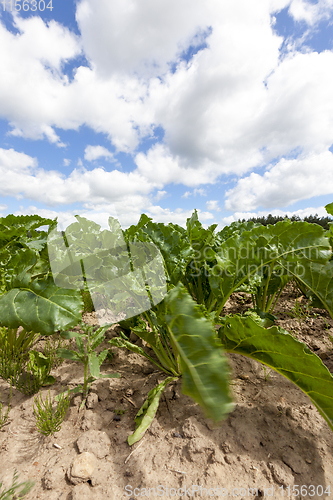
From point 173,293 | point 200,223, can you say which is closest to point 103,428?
point 173,293

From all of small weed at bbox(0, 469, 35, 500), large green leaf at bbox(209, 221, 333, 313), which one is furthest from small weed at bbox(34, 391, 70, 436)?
large green leaf at bbox(209, 221, 333, 313)

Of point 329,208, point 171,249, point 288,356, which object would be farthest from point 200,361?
point 329,208

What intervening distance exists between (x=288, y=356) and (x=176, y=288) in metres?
0.76

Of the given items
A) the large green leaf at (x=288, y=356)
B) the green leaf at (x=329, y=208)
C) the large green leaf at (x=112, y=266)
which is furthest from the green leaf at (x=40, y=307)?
the green leaf at (x=329, y=208)

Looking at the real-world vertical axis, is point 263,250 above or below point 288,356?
above

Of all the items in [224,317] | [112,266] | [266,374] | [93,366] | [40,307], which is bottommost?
[266,374]

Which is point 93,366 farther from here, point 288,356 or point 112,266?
point 288,356

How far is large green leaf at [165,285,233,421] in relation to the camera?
0.69 metres

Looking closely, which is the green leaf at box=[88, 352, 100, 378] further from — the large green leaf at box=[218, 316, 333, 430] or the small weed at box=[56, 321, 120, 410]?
the large green leaf at box=[218, 316, 333, 430]

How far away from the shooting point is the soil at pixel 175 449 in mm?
1172

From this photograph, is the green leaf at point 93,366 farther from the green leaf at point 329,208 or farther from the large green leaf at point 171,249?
the green leaf at point 329,208

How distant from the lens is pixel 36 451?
138 cm

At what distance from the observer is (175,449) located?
1.33 metres

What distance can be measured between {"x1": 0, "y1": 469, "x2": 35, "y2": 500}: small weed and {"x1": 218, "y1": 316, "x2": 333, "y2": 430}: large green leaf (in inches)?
51.3
